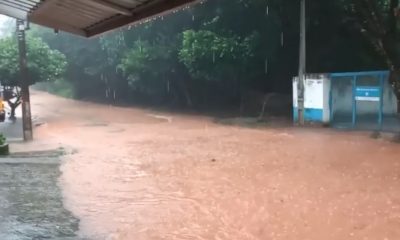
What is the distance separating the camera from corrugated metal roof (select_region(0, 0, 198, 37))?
496cm

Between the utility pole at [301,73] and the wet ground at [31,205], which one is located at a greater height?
the utility pole at [301,73]

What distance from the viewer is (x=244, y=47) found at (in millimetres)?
22188

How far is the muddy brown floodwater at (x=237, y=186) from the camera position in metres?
7.19

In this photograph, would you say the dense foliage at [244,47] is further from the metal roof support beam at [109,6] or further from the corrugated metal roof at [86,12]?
the metal roof support beam at [109,6]

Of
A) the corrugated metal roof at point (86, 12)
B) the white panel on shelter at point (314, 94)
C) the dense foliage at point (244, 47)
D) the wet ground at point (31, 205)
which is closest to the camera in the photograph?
the corrugated metal roof at point (86, 12)

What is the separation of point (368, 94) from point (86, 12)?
13.0 meters

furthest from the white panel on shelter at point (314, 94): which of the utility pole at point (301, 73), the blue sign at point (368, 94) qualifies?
the blue sign at point (368, 94)

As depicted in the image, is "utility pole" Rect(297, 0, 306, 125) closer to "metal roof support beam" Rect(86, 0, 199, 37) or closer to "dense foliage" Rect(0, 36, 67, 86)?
"metal roof support beam" Rect(86, 0, 199, 37)

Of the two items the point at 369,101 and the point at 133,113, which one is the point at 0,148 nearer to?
the point at 369,101

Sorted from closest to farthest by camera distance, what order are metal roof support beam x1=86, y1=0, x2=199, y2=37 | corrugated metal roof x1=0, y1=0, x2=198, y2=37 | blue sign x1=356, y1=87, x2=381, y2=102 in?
1. metal roof support beam x1=86, y1=0, x2=199, y2=37
2. corrugated metal roof x1=0, y1=0, x2=198, y2=37
3. blue sign x1=356, y1=87, x2=381, y2=102

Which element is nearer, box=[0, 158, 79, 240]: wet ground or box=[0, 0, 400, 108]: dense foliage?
box=[0, 158, 79, 240]: wet ground

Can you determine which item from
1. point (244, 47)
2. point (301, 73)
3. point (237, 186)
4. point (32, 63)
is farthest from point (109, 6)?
point (32, 63)

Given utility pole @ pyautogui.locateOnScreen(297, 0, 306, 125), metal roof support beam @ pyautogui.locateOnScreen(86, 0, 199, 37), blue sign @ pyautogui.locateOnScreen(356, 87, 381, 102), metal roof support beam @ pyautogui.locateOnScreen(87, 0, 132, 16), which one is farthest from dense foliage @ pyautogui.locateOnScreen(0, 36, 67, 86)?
metal roof support beam @ pyautogui.locateOnScreen(87, 0, 132, 16)

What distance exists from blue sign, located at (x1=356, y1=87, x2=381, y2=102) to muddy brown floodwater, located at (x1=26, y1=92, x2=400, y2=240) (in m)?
1.45
